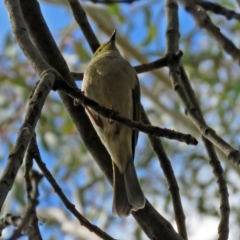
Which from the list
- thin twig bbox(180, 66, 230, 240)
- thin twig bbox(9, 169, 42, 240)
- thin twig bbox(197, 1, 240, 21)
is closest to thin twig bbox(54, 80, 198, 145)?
thin twig bbox(9, 169, 42, 240)

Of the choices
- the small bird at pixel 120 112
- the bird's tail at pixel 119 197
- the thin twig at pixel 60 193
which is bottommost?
the thin twig at pixel 60 193

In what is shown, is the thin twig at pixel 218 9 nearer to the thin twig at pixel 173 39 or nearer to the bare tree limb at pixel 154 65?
the thin twig at pixel 173 39

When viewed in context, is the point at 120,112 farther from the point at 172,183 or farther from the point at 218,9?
the point at 218,9

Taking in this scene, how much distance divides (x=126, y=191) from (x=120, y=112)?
425 millimetres

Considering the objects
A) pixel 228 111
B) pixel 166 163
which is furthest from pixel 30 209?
pixel 228 111

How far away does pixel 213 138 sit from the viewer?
83.2 inches

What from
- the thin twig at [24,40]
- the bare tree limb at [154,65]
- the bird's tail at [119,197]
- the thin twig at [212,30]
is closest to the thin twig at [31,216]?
the thin twig at [24,40]

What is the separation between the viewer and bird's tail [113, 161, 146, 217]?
251cm

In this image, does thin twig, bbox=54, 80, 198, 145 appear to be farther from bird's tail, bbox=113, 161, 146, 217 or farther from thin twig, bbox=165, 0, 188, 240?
thin twig, bbox=165, 0, 188, 240

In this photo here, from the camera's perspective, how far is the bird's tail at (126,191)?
251cm

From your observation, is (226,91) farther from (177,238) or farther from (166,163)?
(177,238)

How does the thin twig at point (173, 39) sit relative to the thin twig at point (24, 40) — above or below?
above

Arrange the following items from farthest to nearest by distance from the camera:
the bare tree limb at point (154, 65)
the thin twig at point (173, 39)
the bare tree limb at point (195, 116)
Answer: the bare tree limb at point (154, 65)
the thin twig at point (173, 39)
the bare tree limb at point (195, 116)

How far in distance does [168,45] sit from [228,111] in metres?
3.23
